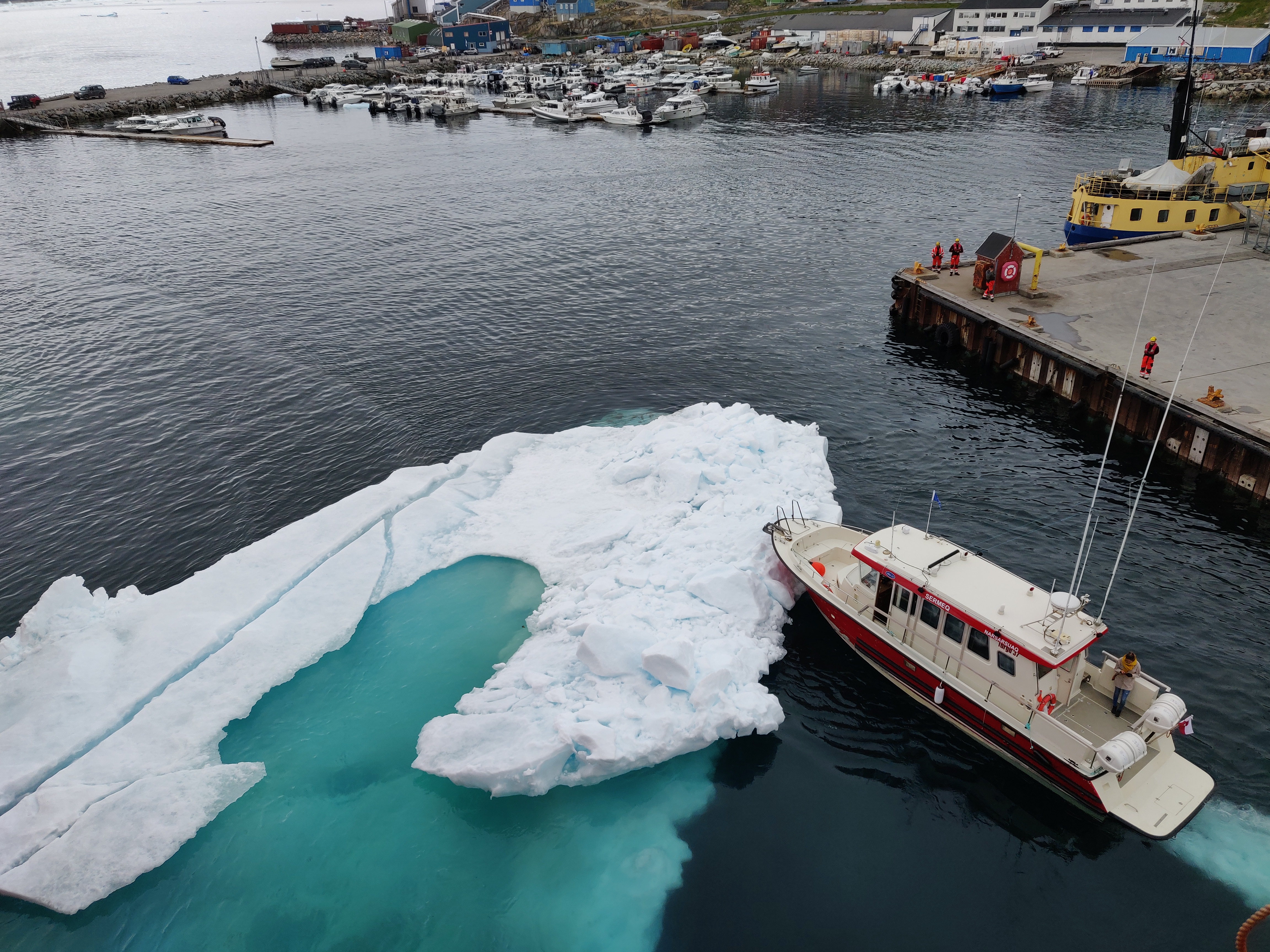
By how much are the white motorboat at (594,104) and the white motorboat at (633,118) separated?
208 inches

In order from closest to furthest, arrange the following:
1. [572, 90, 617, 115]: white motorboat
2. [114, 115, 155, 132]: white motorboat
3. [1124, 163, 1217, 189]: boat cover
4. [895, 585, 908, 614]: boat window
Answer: [895, 585, 908, 614]: boat window < [1124, 163, 1217, 189]: boat cover < [114, 115, 155, 132]: white motorboat < [572, 90, 617, 115]: white motorboat

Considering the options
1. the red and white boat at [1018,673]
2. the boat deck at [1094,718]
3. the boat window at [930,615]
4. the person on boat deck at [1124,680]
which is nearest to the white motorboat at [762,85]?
the red and white boat at [1018,673]

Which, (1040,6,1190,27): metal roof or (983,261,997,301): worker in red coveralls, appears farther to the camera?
(1040,6,1190,27): metal roof

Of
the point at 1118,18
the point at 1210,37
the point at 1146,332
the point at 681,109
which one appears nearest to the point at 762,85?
the point at 681,109

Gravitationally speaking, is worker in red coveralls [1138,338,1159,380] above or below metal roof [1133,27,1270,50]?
below

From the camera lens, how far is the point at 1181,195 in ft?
169

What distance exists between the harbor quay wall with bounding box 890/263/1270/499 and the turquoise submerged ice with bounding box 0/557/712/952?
808 inches

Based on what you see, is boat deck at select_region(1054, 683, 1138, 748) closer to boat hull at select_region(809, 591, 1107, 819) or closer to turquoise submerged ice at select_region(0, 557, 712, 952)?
boat hull at select_region(809, 591, 1107, 819)

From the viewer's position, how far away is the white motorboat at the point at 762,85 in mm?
140000

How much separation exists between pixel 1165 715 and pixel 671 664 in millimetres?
11361

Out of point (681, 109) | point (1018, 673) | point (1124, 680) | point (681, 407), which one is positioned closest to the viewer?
point (1124, 680)

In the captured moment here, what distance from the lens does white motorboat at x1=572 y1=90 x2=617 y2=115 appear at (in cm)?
12838

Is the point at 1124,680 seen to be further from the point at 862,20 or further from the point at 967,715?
the point at 862,20

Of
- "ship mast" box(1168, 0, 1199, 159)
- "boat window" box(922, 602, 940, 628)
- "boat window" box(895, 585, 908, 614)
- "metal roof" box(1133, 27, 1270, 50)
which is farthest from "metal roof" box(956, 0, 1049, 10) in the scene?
"boat window" box(922, 602, 940, 628)
